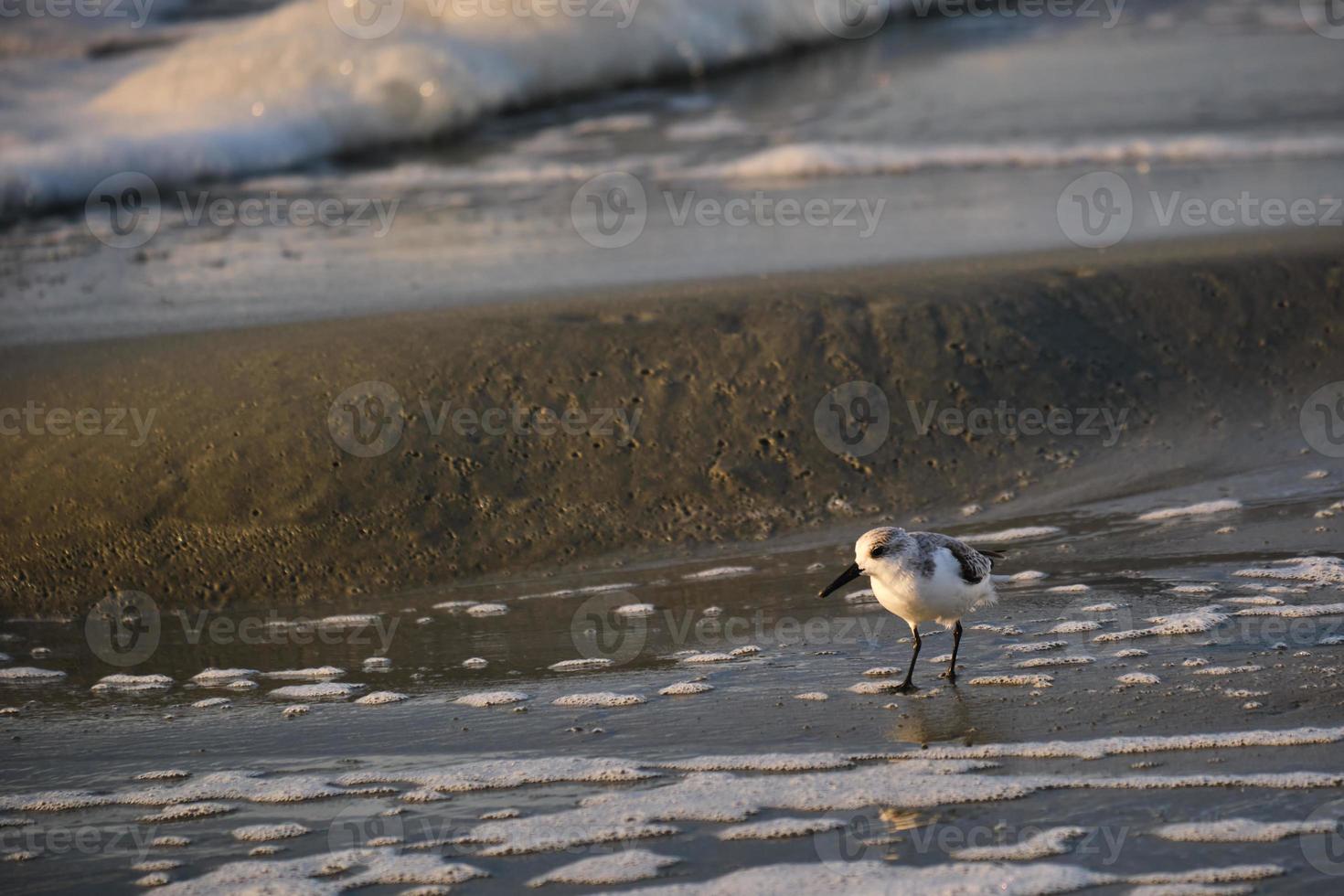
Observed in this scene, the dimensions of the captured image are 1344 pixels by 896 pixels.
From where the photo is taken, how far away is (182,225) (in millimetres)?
11781

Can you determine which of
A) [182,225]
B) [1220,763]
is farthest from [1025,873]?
[182,225]

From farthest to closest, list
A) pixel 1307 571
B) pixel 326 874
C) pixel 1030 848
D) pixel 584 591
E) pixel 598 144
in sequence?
pixel 598 144 → pixel 584 591 → pixel 1307 571 → pixel 326 874 → pixel 1030 848

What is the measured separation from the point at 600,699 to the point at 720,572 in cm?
130

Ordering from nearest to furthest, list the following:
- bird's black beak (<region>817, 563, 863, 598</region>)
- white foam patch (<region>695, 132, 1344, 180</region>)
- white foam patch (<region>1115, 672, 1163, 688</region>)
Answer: white foam patch (<region>1115, 672, 1163, 688</region>)
bird's black beak (<region>817, 563, 863, 598</region>)
white foam patch (<region>695, 132, 1344, 180</region>)

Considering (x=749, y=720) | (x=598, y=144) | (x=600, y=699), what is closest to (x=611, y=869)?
(x=749, y=720)

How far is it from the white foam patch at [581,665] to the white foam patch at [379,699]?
1.81ft

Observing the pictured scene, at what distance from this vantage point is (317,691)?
5.30 meters

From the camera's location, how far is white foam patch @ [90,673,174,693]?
548cm

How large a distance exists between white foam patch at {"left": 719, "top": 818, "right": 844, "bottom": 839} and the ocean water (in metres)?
4.98

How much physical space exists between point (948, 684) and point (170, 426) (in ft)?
12.7

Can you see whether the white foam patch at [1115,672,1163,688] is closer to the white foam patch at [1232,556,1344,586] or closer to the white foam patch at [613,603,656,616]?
the white foam patch at [1232,556,1344,586]

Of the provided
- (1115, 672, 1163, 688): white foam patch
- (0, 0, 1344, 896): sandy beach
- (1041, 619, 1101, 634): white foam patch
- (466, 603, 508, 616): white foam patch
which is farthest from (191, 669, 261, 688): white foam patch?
(1115, 672, 1163, 688): white foam patch

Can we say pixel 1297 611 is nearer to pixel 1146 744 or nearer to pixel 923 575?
pixel 1146 744

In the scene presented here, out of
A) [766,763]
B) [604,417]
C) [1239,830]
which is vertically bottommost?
[1239,830]
